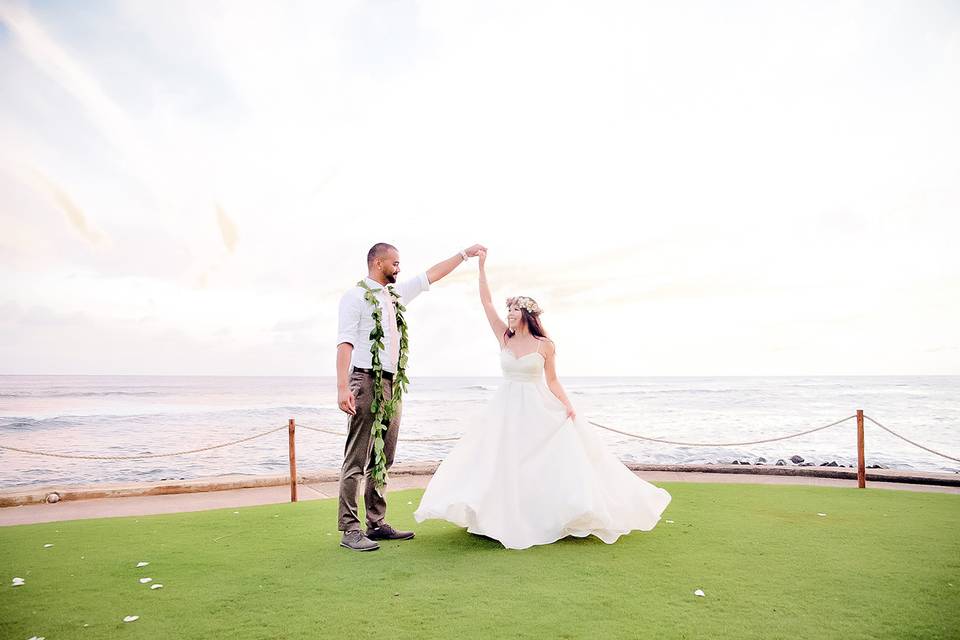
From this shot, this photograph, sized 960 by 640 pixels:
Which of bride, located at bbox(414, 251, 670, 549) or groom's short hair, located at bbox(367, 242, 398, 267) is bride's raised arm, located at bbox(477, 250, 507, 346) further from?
groom's short hair, located at bbox(367, 242, 398, 267)

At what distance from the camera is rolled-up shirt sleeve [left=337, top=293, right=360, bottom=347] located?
4.45m

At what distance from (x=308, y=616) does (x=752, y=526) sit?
3740 mm

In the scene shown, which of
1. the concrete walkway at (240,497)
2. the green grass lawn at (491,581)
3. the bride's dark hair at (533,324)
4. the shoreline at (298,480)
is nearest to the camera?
the green grass lawn at (491,581)

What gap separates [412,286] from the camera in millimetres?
5016

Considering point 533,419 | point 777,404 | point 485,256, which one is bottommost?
point 777,404

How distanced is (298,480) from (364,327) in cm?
435

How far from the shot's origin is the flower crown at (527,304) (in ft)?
16.8

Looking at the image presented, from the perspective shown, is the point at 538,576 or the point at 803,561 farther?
the point at 803,561

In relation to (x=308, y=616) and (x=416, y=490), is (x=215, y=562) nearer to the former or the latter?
(x=308, y=616)

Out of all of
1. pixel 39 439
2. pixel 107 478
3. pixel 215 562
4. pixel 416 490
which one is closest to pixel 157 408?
pixel 39 439

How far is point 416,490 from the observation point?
7.16 metres

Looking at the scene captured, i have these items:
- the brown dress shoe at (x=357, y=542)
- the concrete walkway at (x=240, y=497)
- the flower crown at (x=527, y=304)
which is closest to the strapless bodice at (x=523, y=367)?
the flower crown at (x=527, y=304)

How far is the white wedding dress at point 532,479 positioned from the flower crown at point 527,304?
1.23ft

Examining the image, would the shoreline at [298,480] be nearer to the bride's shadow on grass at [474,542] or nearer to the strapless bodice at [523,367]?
the bride's shadow on grass at [474,542]
